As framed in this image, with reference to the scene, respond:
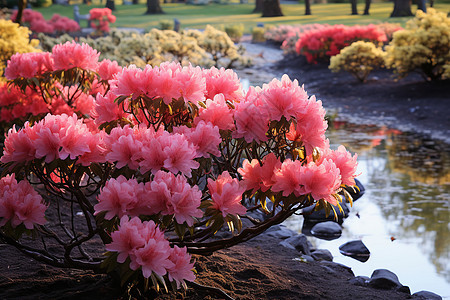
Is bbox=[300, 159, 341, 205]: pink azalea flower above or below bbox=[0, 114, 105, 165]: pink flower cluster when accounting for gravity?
below

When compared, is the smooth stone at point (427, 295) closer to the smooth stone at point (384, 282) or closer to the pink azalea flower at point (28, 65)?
the smooth stone at point (384, 282)

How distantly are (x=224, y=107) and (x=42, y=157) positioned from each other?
957mm

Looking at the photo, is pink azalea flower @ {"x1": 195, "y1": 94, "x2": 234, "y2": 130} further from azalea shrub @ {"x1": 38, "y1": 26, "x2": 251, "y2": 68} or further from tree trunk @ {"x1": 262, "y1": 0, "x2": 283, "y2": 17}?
tree trunk @ {"x1": 262, "y1": 0, "x2": 283, "y2": 17}

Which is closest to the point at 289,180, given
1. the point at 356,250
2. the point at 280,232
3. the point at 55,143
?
the point at 55,143

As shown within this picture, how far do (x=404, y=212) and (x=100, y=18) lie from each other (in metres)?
23.0

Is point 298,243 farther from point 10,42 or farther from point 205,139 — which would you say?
point 10,42

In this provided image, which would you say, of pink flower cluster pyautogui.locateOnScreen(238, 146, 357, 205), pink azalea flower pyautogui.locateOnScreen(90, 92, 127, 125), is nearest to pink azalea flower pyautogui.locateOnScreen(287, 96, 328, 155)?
pink flower cluster pyautogui.locateOnScreen(238, 146, 357, 205)

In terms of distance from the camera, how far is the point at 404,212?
649 centimetres

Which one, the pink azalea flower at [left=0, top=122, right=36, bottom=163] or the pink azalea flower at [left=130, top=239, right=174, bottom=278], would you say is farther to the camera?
the pink azalea flower at [left=0, top=122, right=36, bottom=163]

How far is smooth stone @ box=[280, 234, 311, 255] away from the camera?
207 inches

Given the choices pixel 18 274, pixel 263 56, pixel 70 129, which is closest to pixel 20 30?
pixel 18 274

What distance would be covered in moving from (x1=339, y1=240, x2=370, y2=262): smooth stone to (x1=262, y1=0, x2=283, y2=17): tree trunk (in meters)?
38.4

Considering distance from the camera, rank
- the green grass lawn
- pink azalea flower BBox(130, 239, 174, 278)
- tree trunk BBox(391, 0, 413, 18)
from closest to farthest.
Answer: pink azalea flower BBox(130, 239, 174, 278) < the green grass lawn < tree trunk BBox(391, 0, 413, 18)

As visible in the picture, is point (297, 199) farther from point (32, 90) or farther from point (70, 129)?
point (32, 90)
